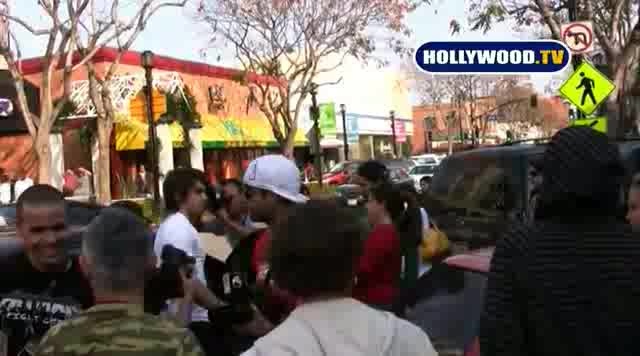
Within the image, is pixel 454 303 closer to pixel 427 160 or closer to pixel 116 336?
pixel 116 336

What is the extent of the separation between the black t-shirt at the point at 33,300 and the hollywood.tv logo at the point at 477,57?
8.26 meters

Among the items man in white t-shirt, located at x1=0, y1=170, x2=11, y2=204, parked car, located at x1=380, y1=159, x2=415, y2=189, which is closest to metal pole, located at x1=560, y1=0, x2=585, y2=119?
parked car, located at x1=380, y1=159, x2=415, y2=189

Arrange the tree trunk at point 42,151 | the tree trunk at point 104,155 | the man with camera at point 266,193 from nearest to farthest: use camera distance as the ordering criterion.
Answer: the man with camera at point 266,193 → the tree trunk at point 42,151 → the tree trunk at point 104,155

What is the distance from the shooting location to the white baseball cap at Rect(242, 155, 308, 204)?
3582 mm

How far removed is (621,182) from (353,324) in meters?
1.03

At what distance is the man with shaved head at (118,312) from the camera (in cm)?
220

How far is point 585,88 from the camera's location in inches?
539

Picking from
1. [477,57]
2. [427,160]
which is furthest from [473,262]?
[427,160]

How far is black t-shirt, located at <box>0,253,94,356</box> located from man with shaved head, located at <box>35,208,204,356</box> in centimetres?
68

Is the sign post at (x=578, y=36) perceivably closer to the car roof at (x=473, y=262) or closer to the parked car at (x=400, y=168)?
the car roof at (x=473, y=262)

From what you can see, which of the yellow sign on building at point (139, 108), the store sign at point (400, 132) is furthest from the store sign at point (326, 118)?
the yellow sign on building at point (139, 108)

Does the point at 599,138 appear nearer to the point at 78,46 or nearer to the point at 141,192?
the point at 78,46

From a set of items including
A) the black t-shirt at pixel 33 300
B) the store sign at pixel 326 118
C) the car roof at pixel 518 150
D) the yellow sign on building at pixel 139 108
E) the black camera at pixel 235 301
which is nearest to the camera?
the black t-shirt at pixel 33 300

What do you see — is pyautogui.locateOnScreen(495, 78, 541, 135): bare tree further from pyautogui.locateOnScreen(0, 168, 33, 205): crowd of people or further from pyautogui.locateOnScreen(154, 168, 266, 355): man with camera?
pyautogui.locateOnScreen(154, 168, 266, 355): man with camera
